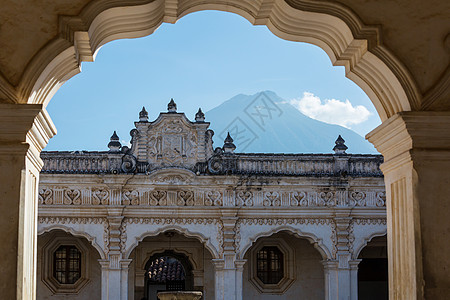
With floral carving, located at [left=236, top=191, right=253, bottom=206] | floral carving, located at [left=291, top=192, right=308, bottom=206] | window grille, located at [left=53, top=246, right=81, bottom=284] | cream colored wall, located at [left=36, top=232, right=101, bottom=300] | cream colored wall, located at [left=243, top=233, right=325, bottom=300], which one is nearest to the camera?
floral carving, located at [left=236, top=191, right=253, bottom=206]

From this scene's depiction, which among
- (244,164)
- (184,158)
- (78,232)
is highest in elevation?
(184,158)

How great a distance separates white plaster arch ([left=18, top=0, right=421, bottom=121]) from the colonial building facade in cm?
1255

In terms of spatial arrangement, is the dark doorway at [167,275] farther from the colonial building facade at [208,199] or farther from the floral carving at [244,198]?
the floral carving at [244,198]

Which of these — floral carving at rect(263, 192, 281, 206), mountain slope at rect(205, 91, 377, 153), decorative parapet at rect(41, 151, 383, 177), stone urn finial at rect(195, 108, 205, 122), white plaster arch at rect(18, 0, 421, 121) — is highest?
mountain slope at rect(205, 91, 377, 153)

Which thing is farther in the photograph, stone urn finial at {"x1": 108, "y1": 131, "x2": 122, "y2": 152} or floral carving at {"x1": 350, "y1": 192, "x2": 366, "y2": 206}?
stone urn finial at {"x1": 108, "y1": 131, "x2": 122, "y2": 152}

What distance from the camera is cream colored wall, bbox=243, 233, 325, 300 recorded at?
1906cm

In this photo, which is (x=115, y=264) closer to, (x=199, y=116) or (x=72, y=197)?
(x=72, y=197)

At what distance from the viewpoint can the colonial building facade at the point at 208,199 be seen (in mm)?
16781

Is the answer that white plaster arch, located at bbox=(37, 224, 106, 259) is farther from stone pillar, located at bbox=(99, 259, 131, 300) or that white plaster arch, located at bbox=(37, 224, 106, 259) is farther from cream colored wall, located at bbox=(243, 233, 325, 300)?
cream colored wall, located at bbox=(243, 233, 325, 300)

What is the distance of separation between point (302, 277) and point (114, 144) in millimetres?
6601

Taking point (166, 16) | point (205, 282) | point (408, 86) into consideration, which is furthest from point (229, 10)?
point (205, 282)

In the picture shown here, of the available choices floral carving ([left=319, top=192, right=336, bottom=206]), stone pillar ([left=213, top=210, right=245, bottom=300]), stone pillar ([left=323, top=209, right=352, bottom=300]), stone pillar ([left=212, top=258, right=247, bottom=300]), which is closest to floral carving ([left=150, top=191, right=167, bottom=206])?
stone pillar ([left=213, top=210, right=245, bottom=300])

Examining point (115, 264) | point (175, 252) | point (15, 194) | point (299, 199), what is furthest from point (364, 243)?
point (15, 194)

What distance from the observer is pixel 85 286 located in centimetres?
1875
